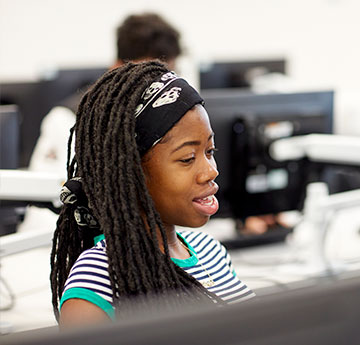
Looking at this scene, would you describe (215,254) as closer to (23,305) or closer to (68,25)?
(23,305)

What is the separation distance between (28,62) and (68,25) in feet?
1.26

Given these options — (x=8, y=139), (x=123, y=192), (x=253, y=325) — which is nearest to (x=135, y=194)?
(x=123, y=192)

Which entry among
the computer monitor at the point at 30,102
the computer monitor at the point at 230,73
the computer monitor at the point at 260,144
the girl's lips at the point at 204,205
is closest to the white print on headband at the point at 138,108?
the girl's lips at the point at 204,205

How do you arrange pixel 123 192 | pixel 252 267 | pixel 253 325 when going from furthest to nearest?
pixel 252 267
pixel 123 192
pixel 253 325

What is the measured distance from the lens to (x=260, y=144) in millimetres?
1987

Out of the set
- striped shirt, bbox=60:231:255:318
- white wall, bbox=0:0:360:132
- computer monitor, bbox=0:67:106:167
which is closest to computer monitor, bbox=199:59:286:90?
computer monitor, bbox=0:67:106:167

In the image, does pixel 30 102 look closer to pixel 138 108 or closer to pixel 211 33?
pixel 138 108

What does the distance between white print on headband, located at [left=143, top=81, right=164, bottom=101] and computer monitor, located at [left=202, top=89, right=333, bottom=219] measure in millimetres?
1118

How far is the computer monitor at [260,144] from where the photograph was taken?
1.97 metres

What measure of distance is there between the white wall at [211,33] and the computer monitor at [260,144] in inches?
114

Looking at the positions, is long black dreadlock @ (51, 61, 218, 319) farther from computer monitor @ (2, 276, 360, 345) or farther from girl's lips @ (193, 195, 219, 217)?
computer monitor @ (2, 276, 360, 345)

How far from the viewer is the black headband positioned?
0.79 m

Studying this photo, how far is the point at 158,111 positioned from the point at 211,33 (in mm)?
4588

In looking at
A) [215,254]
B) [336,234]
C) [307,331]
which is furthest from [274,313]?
[336,234]
